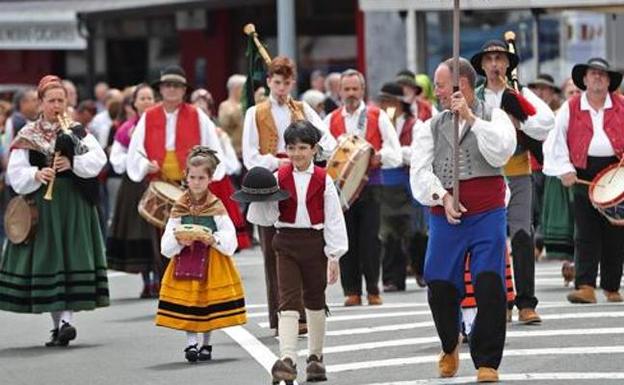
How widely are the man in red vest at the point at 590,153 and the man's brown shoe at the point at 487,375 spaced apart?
14.1 ft

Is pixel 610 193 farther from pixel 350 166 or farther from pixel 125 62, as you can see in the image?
pixel 125 62

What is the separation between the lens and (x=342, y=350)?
46.7 feet

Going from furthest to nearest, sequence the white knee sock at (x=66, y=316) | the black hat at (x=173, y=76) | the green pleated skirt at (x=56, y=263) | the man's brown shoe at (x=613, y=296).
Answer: the black hat at (x=173, y=76) → the man's brown shoe at (x=613, y=296) → the white knee sock at (x=66, y=316) → the green pleated skirt at (x=56, y=263)

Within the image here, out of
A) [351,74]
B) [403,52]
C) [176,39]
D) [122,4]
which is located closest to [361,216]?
[351,74]

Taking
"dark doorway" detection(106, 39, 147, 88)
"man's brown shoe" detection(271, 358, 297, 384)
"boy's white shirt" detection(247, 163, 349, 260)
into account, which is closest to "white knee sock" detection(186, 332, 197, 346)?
"boy's white shirt" detection(247, 163, 349, 260)

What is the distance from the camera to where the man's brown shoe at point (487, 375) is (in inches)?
474

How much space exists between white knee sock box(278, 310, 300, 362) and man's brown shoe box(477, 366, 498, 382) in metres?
1.08

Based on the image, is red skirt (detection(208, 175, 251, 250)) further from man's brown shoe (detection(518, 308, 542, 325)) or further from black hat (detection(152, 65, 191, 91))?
man's brown shoe (detection(518, 308, 542, 325))

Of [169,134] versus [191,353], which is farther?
[169,134]

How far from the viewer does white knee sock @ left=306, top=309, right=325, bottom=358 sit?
1279 centimetres

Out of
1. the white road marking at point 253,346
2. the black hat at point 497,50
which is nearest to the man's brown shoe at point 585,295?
the black hat at point 497,50

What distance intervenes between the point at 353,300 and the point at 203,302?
3479 millimetres

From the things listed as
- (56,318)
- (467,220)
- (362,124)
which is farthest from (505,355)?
(362,124)

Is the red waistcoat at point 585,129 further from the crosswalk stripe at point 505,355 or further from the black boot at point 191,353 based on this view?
the black boot at point 191,353
